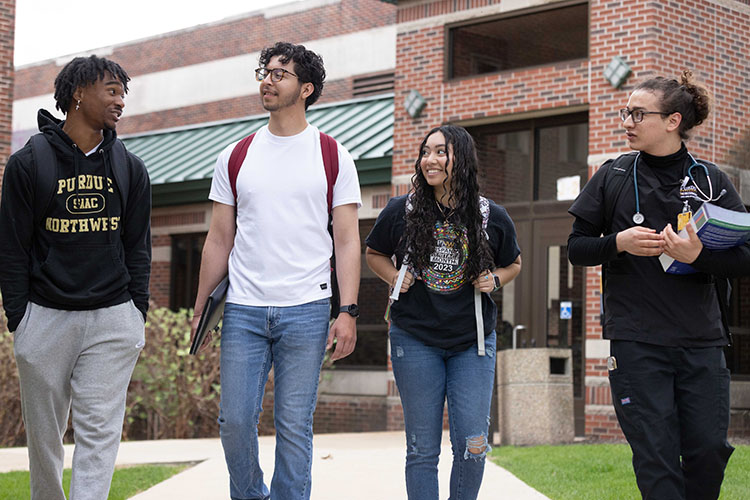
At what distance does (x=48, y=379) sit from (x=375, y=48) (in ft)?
58.9

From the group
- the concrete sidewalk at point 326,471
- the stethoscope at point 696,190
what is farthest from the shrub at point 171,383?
the stethoscope at point 696,190

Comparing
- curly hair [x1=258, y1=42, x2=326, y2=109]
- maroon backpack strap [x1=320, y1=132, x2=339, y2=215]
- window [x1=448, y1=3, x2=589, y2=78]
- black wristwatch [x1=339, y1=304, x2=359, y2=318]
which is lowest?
black wristwatch [x1=339, y1=304, x2=359, y2=318]

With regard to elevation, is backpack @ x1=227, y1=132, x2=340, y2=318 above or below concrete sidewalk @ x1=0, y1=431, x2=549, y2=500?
above

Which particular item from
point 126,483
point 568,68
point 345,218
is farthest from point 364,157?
point 345,218

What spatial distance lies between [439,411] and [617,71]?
8472 millimetres

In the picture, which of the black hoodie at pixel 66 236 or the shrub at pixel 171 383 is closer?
the black hoodie at pixel 66 236

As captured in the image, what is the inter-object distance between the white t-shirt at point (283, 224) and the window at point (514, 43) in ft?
30.4

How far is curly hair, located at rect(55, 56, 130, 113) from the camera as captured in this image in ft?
16.1

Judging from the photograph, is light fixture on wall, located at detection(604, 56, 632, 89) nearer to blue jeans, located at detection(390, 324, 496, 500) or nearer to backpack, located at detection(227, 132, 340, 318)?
backpack, located at detection(227, 132, 340, 318)

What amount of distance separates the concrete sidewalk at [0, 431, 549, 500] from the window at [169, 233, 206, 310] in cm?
721

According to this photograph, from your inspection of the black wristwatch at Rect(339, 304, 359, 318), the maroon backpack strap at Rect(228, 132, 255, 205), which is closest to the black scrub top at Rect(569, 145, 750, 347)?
the black wristwatch at Rect(339, 304, 359, 318)

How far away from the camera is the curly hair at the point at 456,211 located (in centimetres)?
500

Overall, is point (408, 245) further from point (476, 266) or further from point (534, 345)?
point (534, 345)

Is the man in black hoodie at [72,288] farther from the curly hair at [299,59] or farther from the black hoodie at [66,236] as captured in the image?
the curly hair at [299,59]
